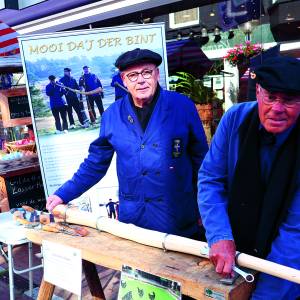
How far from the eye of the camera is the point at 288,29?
5016 mm

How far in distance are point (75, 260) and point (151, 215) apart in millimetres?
500

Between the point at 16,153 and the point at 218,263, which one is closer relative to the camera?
the point at 218,263

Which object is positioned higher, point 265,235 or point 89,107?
point 89,107

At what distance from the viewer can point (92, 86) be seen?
118 inches

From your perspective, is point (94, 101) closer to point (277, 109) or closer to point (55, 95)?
point (55, 95)

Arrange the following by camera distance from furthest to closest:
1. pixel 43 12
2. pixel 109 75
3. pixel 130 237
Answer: pixel 43 12 < pixel 109 75 < pixel 130 237

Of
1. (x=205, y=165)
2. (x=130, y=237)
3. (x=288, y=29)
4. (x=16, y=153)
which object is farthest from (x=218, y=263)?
(x=288, y=29)

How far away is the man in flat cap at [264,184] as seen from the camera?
4.11 feet

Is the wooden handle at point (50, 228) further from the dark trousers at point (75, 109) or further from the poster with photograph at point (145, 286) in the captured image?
the dark trousers at point (75, 109)

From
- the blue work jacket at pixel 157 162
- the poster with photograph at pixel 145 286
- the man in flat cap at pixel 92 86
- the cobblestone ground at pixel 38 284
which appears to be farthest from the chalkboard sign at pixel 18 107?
the poster with photograph at pixel 145 286

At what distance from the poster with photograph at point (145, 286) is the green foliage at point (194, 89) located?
446 cm

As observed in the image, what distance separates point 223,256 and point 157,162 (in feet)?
2.60

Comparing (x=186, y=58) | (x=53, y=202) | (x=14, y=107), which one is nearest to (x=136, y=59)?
(x=53, y=202)

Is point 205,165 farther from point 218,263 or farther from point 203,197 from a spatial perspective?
point 218,263
